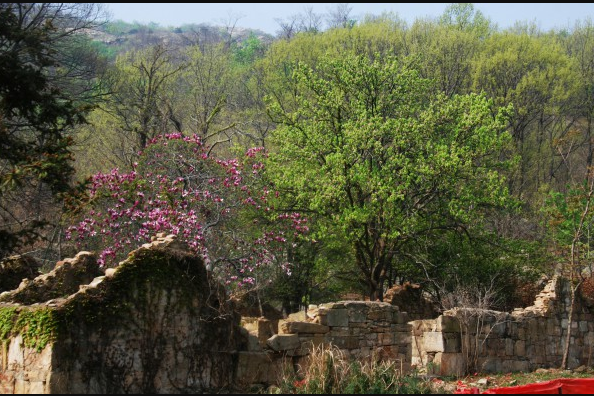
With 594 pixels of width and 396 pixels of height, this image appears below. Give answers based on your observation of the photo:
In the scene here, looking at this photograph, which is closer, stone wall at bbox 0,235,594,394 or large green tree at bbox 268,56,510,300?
stone wall at bbox 0,235,594,394

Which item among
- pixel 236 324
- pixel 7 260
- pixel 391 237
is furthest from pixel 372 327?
pixel 7 260

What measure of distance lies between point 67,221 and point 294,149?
6823 mm

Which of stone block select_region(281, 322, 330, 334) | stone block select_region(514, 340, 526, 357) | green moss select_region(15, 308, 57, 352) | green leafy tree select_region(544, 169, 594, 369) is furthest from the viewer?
green leafy tree select_region(544, 169, 594, 369)

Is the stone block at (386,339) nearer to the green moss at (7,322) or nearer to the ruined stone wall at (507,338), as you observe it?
the ruined stone wall at (507,338)

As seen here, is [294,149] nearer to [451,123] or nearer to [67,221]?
[451,123]

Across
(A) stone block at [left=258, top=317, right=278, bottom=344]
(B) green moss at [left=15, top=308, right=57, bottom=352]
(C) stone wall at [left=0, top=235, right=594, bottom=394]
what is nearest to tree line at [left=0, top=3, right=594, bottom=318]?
(C) stone wall at [left=0, top=235, right=594, bottom=394]

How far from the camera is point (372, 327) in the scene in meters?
15.9

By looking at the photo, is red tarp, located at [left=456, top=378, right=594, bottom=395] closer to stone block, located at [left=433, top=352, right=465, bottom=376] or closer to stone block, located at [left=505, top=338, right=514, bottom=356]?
stone block, located at [left=433, top=352, right=465, bottom=376]

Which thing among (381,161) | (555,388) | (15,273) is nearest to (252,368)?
(555,388)

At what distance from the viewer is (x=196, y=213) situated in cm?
2086

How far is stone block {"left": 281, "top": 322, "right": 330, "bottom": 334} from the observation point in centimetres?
1369

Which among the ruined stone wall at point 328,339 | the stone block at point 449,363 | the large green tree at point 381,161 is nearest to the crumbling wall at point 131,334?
the ruined stone wall at point 328,339

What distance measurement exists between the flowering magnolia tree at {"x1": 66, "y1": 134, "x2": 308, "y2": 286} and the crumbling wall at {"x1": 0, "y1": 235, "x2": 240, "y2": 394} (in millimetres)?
6342

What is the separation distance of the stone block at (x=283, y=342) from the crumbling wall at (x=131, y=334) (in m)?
0.78
